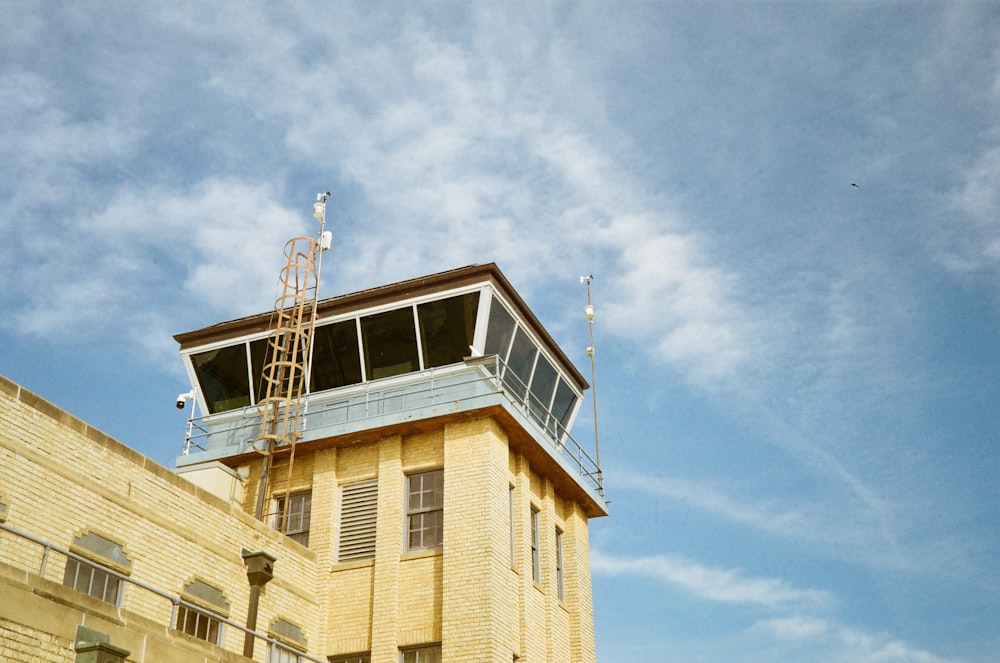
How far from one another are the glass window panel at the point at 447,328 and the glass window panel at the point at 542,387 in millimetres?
2952

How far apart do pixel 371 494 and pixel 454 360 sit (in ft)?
12.4

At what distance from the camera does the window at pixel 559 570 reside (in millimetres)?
24984

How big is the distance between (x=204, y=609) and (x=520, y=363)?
10.6 metres

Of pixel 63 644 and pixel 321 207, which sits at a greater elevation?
pixel 321 207

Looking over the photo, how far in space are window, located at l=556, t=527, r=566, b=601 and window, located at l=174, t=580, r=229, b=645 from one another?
866 cm

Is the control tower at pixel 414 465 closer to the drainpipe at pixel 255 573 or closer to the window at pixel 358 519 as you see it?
the window at pixel 358 519

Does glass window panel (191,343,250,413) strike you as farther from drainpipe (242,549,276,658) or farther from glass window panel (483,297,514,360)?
drainpipe (242,549,276,658)

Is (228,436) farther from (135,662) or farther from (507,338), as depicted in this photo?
(135,662)

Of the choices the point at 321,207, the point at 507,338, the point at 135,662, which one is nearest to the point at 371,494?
the point at 507,338

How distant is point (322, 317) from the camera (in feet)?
84.3

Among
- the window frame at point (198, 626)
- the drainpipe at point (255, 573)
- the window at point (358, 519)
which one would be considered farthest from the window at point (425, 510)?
the drainpipe at point (255, 573)

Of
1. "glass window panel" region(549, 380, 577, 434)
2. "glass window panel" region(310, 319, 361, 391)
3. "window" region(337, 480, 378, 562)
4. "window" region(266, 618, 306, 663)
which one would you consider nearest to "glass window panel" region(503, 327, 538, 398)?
"glass window panel" region(549, 380, 577, 434)

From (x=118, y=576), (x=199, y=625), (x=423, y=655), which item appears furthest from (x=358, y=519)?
(x=118, y=576)

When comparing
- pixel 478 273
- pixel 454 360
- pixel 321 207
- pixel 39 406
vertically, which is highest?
pixel 321 207
